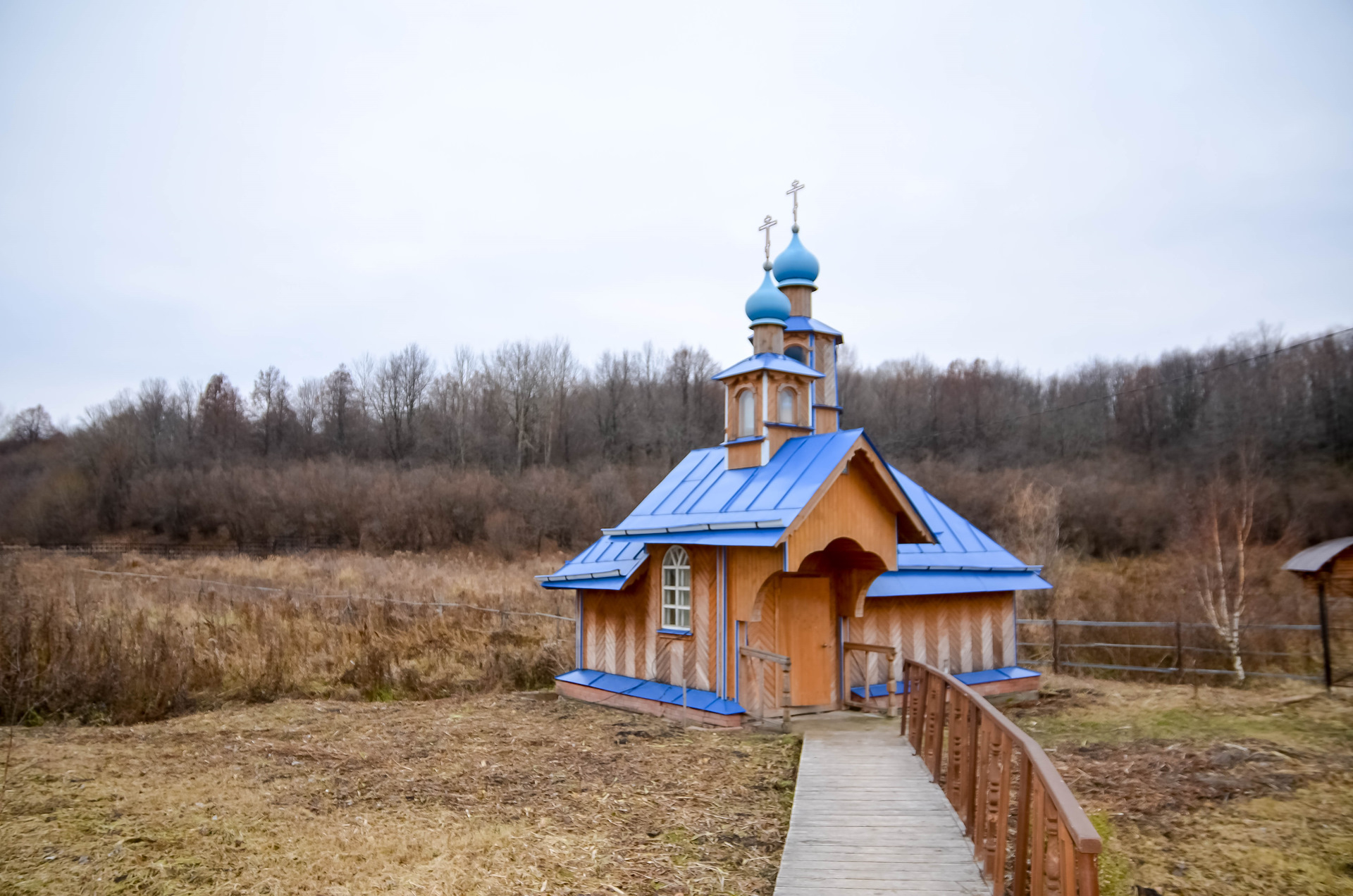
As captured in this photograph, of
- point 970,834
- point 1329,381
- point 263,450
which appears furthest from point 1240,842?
point 263,450

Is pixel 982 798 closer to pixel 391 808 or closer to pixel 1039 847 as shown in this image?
pixel 1039 847

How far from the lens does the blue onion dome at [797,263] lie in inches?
650

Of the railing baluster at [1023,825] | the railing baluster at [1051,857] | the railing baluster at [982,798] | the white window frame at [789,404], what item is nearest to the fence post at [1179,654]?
the white window frame at [789,404]

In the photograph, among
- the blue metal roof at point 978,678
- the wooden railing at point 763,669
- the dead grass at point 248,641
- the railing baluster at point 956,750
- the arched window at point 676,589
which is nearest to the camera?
the railing baluster at point 956,750

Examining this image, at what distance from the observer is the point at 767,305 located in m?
14.9

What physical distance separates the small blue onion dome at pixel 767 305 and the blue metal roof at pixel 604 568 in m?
4.24

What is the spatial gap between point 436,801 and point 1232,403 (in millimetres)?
44727

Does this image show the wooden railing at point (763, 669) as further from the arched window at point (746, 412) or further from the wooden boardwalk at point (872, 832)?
the arched window at point (746, 412)

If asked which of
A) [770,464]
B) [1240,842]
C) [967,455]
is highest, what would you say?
[967,455]

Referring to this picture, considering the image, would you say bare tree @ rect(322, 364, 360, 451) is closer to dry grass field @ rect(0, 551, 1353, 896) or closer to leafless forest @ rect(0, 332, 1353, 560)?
leafless forest @ rect(0, 332, 1353, 560)

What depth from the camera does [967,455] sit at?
5259 centimetres

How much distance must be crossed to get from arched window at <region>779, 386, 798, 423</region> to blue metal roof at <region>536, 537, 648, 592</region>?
3.09 m

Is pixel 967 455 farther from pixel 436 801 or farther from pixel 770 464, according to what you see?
pixel 436 801

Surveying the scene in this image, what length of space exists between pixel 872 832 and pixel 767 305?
361 inches
